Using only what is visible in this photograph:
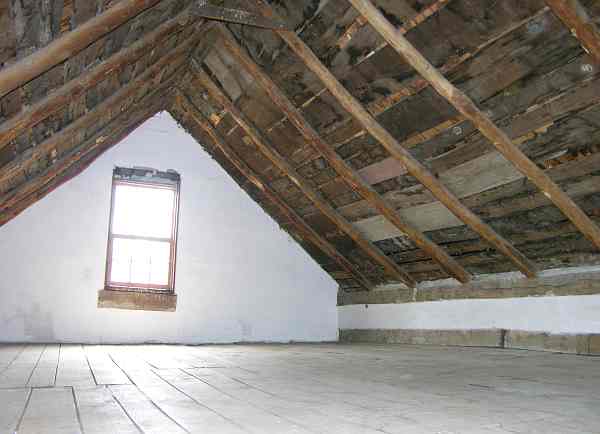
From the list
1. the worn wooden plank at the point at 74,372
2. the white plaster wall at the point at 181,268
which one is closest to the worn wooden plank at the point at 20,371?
the worn wooden plank at the point at 74,372

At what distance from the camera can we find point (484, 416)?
1.88 meters

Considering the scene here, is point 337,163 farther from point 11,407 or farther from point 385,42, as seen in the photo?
point 11,407

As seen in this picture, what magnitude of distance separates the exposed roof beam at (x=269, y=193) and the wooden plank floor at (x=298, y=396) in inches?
97.5

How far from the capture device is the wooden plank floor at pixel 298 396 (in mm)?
1715

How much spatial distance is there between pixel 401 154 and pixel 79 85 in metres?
2.21

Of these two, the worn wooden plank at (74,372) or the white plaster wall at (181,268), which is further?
the white plaster wall at (181,268)

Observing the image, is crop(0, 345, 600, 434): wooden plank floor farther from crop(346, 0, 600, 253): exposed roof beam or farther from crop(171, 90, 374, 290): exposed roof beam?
crop(171, 90, 374, 290): exposed roof beam

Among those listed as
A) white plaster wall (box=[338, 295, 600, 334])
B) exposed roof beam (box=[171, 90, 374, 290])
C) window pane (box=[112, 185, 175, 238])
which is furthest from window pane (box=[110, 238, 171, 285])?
white plaster wall (box=[338, 295, 600, 334])

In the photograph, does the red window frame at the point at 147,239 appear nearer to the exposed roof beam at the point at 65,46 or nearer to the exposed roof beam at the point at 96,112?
the exposed roof beam at the point at 96,112

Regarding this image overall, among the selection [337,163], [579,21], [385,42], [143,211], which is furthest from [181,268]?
[579,21]

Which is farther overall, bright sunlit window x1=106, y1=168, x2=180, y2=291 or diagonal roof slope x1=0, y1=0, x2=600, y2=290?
bright sunlit window x1=106, y1=168, x2=180, y2=291

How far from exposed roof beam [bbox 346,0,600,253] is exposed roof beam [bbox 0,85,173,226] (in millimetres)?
2677

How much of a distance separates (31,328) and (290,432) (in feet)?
16.3

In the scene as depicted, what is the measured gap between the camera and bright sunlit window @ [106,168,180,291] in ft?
20.4
